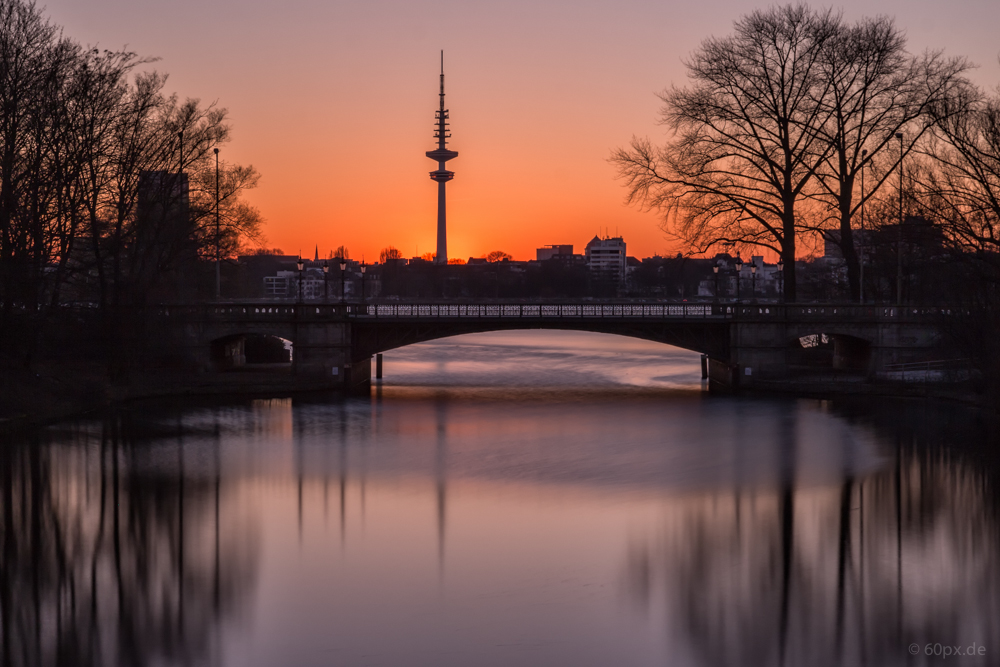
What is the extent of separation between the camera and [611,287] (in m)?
199

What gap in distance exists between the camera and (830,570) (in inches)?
838

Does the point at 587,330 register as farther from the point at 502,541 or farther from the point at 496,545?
the point at 496,545

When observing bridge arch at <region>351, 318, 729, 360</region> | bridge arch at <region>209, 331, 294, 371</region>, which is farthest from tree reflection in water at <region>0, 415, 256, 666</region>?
bridge arch at <region>209, 331, 294, 371</region>

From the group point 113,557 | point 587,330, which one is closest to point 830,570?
point 113,557

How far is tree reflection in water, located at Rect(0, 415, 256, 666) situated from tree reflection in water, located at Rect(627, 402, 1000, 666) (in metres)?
8.65

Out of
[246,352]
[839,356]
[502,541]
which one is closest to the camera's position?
[502,541]

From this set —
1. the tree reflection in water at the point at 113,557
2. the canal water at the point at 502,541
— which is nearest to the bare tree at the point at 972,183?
the canal water at the point at 502,541

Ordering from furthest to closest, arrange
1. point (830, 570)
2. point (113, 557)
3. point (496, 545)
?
point (496, 545), point (113, 557), point (830, 570)

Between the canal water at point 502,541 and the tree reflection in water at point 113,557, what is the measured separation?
8 cm

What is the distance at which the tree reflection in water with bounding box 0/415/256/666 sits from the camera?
17.1 m

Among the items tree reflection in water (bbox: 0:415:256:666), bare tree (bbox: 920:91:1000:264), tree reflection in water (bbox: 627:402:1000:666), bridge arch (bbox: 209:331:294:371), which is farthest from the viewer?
bridge arch (bbox: 209:331:294:371)

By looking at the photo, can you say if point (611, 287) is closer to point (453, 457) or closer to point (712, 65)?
point (712, 65)

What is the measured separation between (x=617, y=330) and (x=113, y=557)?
37609 mm

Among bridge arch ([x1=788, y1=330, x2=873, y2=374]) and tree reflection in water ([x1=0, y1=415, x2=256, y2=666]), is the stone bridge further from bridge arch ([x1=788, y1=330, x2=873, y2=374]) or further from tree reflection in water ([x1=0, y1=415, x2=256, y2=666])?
tree reflection in water ([x1=0, y1=415, x2=256, y2=666])
